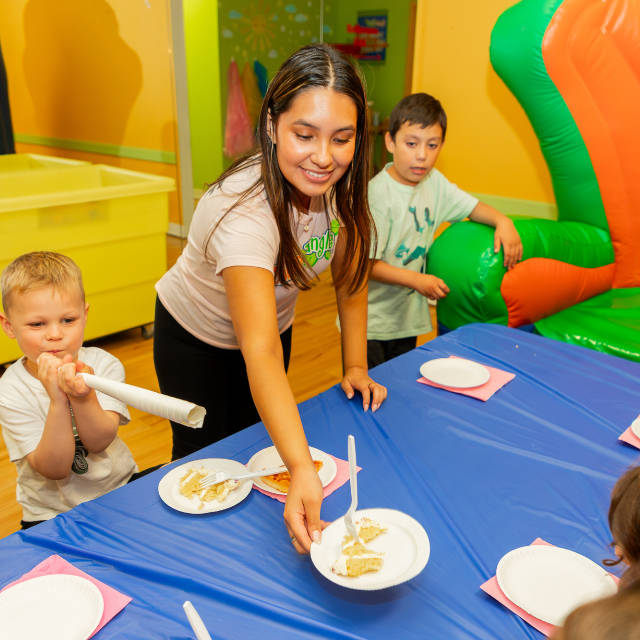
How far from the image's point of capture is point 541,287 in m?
1.95

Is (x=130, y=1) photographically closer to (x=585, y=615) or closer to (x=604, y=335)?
(x=604, y=335)

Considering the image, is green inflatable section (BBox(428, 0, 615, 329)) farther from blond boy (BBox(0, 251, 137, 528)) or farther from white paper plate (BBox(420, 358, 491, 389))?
blond boy (BBox(0, 251, 137, 528))

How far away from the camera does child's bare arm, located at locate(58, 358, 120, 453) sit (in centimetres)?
96

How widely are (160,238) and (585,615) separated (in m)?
2.73

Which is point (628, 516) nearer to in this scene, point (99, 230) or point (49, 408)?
point (49, 408)

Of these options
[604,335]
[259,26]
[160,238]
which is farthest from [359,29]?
[604,335]

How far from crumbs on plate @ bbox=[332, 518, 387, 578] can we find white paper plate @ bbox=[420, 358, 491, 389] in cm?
52

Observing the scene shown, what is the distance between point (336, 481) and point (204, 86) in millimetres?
4492

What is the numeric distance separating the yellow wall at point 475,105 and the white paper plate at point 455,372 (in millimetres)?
1714

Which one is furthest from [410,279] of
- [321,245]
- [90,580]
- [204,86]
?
[204,86]

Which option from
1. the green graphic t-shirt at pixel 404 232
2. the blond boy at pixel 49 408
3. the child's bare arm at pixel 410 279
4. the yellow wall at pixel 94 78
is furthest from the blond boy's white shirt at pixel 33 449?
the yellow wall at pixel 94 78

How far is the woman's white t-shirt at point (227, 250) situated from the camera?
1.01 m

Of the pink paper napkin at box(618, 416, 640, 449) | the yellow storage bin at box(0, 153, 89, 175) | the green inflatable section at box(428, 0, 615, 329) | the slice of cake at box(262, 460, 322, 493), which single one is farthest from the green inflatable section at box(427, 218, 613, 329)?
the yellow storage bin at box(0, 153, 89, 175)

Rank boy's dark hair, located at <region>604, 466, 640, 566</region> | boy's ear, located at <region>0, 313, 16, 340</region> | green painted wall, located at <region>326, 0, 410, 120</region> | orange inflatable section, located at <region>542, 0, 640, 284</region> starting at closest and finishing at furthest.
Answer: boy's dark hair, located at <region>604, 466, 640, 566</region>, boy's ear, located at <region>0, 313, 16, 340</region>, orange inflatable section, located at <region>542, 0, 640, 284</region>, green painted wall, located at <region>326, 0, 410, 120</region>
